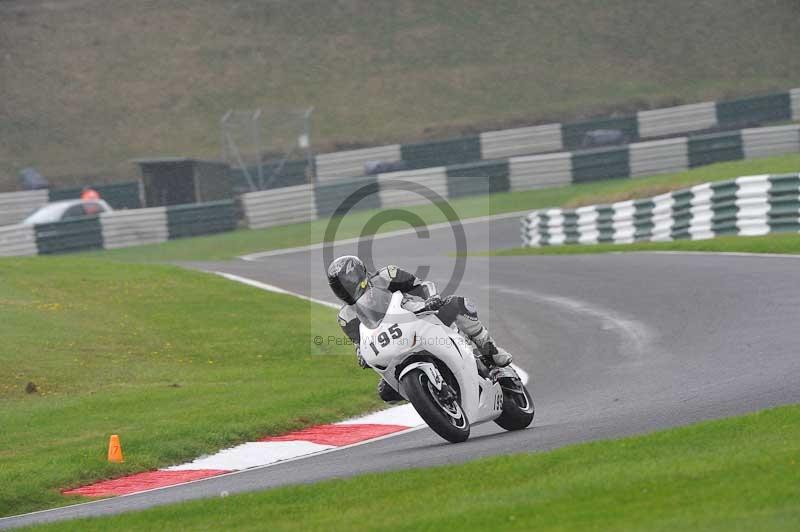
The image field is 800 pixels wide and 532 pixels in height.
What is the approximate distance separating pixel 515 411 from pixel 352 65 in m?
38.9

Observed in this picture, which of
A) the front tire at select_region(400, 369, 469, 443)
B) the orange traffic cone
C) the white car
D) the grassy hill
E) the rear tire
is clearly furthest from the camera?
the grassy hill

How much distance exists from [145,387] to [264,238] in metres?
18.7

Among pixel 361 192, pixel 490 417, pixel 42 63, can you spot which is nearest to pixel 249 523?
pixel 490 417

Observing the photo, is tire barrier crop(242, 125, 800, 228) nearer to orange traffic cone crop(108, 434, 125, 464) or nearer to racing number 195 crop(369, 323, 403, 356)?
orange traffic cone crop(108, 434, 125, 464)

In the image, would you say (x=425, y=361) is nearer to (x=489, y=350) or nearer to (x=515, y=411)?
(x=489, y=350)

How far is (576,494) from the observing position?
695 centimetres

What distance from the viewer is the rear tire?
10.3 meters

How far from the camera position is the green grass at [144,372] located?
36.9ft

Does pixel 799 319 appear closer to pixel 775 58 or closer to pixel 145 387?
pixel 145 387

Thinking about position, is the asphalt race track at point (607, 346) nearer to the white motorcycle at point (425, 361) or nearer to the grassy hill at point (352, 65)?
the white motorcycle at point (425, 361)

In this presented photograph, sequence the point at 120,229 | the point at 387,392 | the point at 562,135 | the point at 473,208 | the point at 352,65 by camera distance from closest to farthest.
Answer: the point at 387,392 < the point at 120,229 < the point at 473,208 < the point at 562,135 < the point at 352,65

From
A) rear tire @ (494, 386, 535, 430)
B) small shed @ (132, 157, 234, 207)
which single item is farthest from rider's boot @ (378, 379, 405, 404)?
small shed @ (132, 157, 234, 207)

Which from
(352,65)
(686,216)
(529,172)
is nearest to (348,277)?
(686,216)

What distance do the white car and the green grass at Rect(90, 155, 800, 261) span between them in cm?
193
